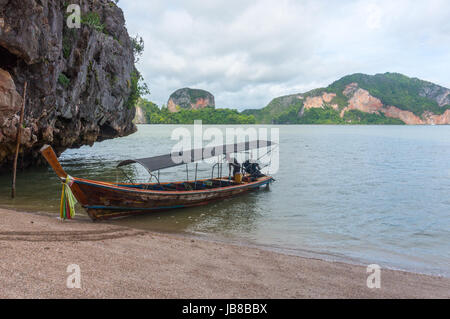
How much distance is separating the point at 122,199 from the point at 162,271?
5302 millimetres

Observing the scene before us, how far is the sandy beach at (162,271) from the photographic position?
4.60 m

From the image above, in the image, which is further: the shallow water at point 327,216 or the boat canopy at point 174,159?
the boat canopy at point 174,159

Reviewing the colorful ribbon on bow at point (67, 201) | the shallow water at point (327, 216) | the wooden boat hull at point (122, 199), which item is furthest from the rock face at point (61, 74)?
the wooden boat hull at point (122, 199)

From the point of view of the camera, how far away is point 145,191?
1074cm

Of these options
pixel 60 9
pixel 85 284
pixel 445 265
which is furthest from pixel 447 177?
pixel 60 9

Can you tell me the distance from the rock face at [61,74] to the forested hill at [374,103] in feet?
507

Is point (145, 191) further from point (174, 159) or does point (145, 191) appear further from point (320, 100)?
point (320, 100)

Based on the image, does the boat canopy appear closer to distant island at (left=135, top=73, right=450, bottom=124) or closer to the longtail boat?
the longtail boat

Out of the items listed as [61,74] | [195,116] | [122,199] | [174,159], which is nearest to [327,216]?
[174,159]

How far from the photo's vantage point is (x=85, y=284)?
180 inches

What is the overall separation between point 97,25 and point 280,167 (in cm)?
1813

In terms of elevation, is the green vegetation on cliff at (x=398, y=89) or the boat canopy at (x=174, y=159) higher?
the green vegetation on cliff at (x=398, y=89)

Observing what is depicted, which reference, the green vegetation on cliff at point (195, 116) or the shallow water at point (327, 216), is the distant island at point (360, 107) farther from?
the shallow water at point (327, 216)

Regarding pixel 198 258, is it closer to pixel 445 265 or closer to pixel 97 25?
pixel 445 265
